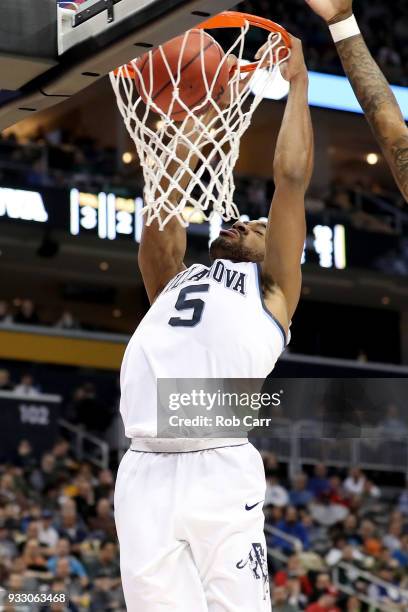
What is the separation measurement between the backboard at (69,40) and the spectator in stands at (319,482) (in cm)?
1123

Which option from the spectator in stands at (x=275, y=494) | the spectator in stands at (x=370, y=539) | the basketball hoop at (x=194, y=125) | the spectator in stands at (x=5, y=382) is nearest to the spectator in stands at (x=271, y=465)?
the spectator in stands at (x=275, y=494)

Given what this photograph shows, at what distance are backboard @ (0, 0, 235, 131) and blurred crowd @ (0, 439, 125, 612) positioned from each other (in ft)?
19.3

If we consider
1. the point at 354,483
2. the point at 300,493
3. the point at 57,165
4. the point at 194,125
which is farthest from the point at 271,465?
the point at 194,125

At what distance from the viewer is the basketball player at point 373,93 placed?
3.14 m

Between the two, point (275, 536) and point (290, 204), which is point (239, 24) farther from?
point (275, 536)

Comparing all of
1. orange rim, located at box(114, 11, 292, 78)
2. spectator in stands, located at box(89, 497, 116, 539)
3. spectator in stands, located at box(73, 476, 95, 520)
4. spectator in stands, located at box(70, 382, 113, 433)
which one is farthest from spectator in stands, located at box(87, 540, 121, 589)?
orange rim, located at box(114, 11, 292, 78)

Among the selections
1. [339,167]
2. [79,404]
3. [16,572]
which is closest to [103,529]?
[16,572]

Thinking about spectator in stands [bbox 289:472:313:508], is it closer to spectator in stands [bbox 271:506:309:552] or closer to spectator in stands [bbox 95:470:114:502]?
spectator in stands [bbox 271:506:309:552]

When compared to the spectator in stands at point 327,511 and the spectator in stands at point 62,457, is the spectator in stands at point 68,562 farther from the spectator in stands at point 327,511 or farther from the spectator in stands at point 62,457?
Result: the spectator in stands at point 327,511

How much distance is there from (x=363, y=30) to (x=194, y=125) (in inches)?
657

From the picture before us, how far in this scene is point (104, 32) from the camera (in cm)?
361

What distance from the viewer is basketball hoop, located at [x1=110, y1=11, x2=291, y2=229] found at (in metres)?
4.35

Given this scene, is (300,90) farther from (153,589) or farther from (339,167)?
(339,167)

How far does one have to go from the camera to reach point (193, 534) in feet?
12.6
